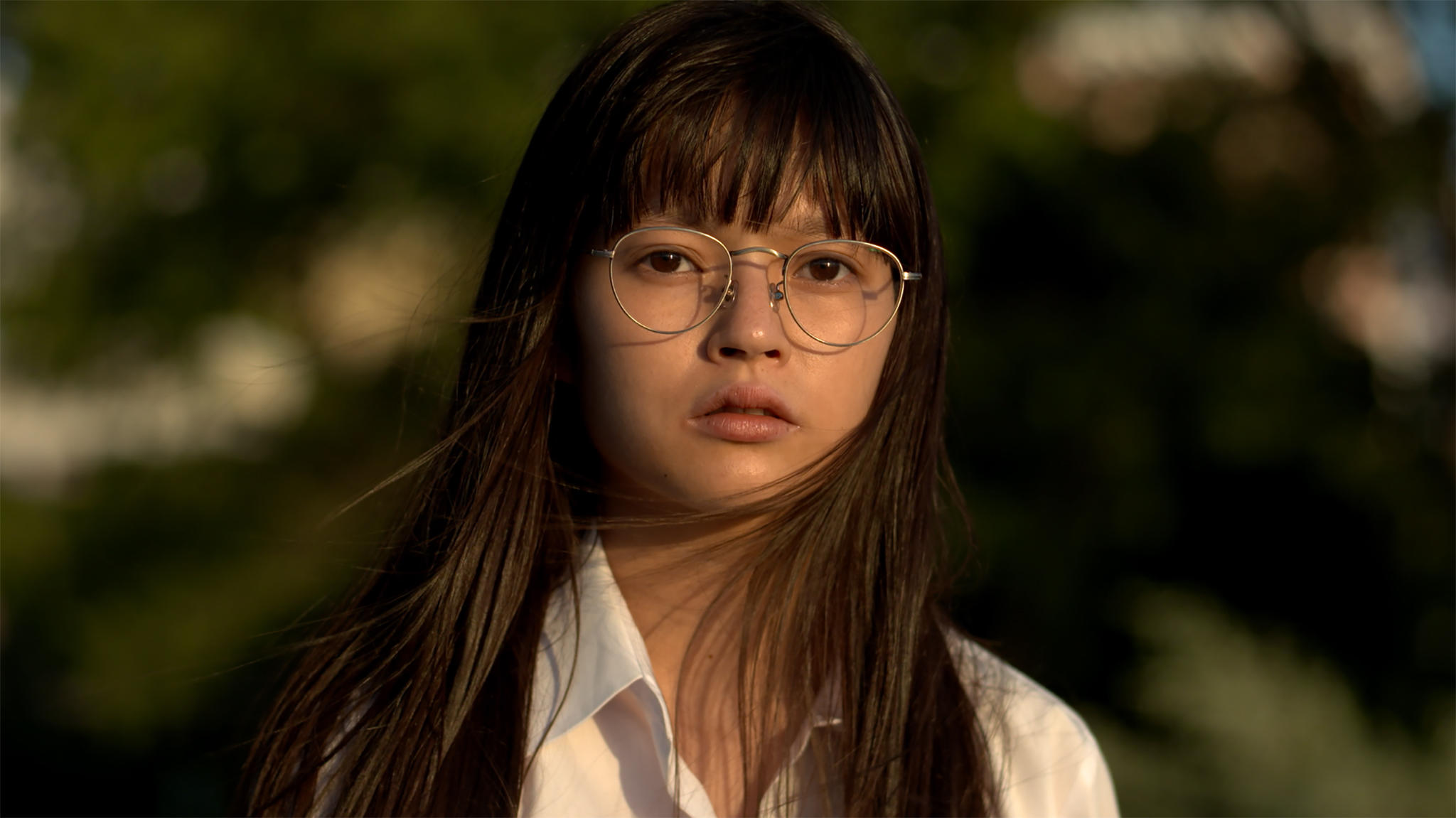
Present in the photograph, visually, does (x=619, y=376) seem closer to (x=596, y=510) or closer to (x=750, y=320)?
(x=750, y=320)

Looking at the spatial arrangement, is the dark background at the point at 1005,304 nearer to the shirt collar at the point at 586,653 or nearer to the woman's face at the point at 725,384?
the shirt collar at the point at 586,653

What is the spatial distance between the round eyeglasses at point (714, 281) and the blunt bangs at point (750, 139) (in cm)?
3

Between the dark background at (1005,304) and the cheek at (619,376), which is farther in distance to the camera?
the dark background at (1005,304)

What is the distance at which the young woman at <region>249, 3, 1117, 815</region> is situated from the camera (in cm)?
175

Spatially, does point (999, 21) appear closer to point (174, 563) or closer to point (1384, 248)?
point (1384, 248)

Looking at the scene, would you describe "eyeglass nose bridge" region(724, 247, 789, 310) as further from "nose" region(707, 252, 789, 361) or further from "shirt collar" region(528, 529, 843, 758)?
"shirt collar" region(528, 529, 843, 758)

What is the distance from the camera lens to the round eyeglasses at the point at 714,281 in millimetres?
1739

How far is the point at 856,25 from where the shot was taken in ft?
15.1

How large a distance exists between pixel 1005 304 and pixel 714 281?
3.52 metres

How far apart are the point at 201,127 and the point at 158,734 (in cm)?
264

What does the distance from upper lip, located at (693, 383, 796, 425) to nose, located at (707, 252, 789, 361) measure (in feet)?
0.13

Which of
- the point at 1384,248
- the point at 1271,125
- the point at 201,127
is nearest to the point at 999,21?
the point at 1271,125

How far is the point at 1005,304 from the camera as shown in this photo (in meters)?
5.07

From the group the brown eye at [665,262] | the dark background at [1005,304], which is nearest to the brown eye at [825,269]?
the brown eye at [665,262]
